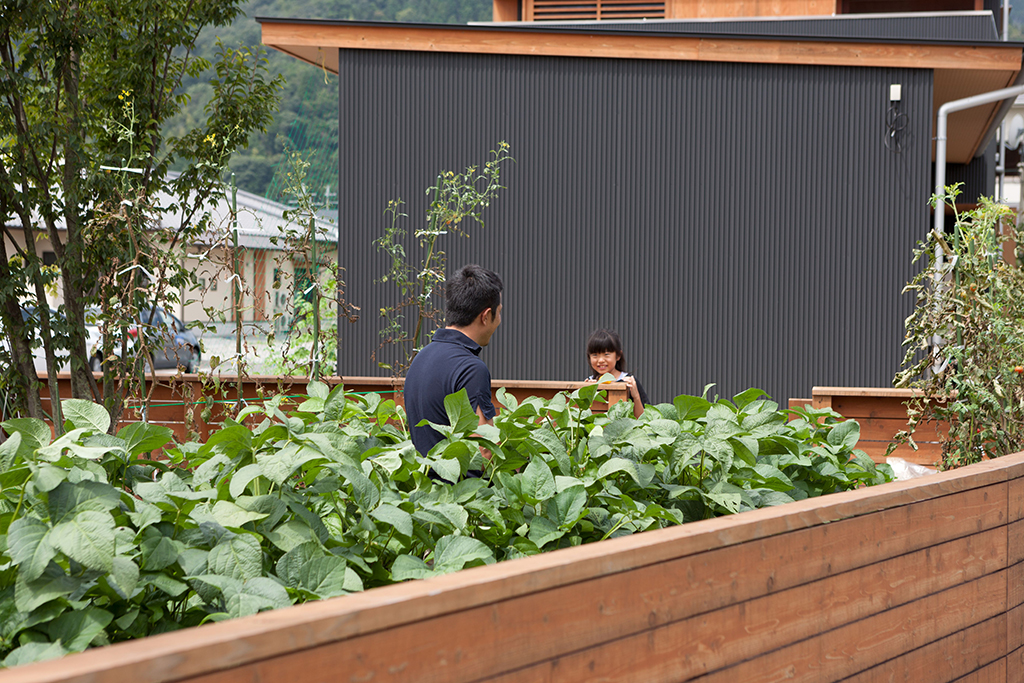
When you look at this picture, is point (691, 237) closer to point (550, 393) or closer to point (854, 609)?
point (550, 393)

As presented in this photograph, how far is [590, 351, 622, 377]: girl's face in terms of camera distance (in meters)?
5.28

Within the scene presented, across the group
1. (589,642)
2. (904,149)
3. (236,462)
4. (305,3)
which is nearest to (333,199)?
(904,149)

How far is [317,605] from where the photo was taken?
48.6 inches

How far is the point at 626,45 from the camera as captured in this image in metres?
9.19

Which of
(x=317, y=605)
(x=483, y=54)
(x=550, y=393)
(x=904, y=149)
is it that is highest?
(x=483, y=54)

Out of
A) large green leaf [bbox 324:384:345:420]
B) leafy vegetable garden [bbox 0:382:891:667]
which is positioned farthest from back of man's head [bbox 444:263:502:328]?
large green leaf [bbox 324:384:345:420]

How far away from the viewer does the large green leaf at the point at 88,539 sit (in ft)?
4.49

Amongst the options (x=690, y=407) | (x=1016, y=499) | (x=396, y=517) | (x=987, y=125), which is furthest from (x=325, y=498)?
(x=987, y=125)

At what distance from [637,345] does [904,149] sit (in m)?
3.25

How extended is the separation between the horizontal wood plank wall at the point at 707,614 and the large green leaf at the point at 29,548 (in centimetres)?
39

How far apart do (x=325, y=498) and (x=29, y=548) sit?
0.58m

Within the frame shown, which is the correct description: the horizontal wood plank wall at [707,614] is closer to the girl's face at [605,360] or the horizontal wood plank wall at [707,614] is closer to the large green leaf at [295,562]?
the large green leaf at [295,562]

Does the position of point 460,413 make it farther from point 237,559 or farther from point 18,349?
point 18,349

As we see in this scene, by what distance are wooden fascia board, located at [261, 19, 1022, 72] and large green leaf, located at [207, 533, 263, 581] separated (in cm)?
840
